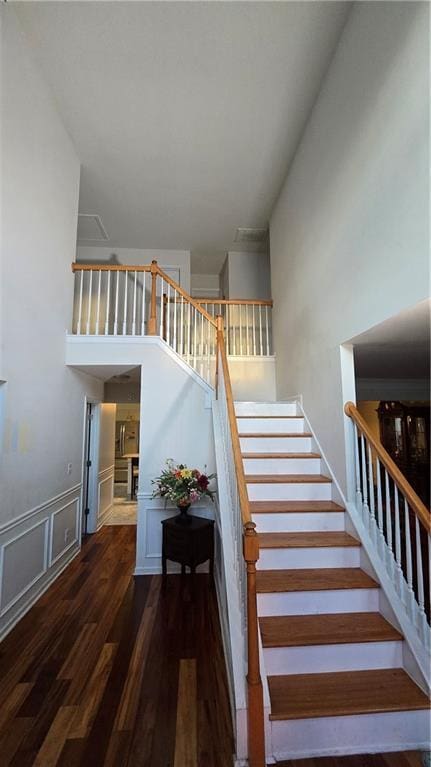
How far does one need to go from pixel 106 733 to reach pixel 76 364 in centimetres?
319

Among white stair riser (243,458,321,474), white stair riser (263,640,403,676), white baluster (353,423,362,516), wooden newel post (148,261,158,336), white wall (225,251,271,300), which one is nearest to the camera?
white stair riser (263,640,403,676)

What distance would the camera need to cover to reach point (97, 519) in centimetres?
516

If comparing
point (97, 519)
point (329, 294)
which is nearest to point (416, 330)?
point (329, 294)

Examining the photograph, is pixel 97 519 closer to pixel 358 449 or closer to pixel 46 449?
pixel 46 449

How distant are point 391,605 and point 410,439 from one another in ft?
11.1

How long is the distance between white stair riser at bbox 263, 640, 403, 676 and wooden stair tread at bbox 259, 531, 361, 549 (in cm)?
60

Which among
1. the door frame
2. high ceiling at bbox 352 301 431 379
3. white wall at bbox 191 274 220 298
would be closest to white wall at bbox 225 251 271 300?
white wall at bbox 191 274 220 298

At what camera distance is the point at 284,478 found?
122 inches

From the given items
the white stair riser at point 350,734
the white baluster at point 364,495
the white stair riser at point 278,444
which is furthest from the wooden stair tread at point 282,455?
the white stair riser at point 350,734

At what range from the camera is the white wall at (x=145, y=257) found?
6453 mm

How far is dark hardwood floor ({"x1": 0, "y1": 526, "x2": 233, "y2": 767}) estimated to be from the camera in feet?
5.39

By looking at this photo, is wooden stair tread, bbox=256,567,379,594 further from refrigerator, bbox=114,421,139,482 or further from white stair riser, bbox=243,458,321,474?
refrigerator, bbox=114,421,139,482

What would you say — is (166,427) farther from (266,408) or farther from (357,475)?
(357,475)

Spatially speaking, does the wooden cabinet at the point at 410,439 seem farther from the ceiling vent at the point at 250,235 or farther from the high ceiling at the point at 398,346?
the ceiling vent at the point at 250,235
